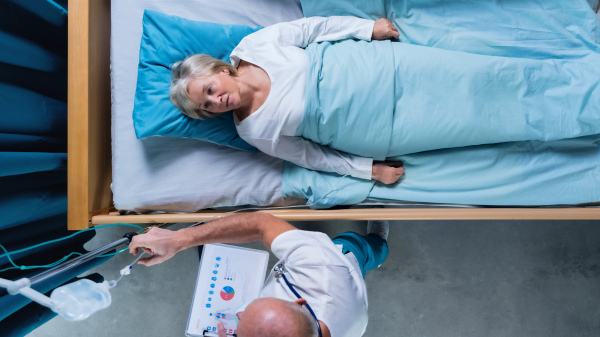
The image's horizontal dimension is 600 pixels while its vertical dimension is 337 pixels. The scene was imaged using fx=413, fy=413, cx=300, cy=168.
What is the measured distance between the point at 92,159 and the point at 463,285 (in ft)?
5.61

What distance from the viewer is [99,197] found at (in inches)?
60.5

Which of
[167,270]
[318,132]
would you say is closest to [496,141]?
[318,132]

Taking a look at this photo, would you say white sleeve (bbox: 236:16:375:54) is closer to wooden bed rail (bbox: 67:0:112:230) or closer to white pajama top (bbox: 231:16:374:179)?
white pajama top (bbox: 231:16:374:179)

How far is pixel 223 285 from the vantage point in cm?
174

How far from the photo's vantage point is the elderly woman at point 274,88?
4.48 feet

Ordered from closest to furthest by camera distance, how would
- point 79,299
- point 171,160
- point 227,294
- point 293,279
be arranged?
point 79,299 < point 293,279 < point 171,160 < point 227,294

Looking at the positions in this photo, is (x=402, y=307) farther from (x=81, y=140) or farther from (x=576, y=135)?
(x=81, y=140)

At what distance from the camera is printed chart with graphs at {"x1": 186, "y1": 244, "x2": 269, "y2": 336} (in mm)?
1723

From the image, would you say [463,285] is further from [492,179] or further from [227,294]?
[227,294]

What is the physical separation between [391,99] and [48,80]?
1241 mm

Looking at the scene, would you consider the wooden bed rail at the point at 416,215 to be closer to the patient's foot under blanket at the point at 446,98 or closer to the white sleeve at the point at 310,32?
the patient's foot under blanket at the point at 446,98

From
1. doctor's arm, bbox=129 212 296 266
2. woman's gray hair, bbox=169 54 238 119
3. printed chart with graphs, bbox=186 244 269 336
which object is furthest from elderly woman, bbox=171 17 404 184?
printed chart with graphs, bbox=186 244 269 336

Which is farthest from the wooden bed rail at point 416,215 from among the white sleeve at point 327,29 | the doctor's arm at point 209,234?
the white sleeve at point 327,29

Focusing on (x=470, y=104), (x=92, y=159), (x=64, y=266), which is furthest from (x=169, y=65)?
(x=470, y=104)
